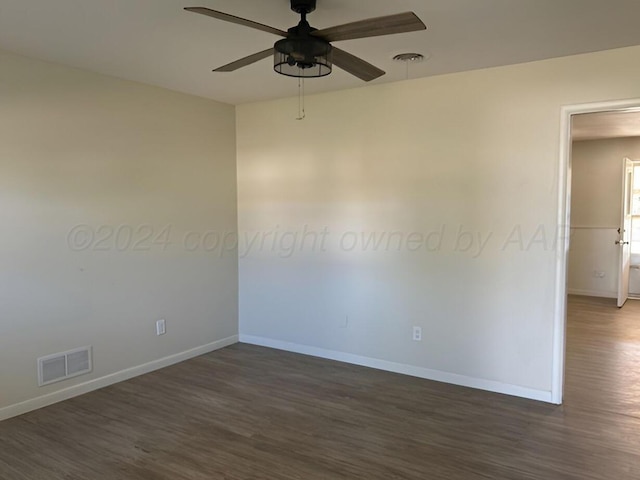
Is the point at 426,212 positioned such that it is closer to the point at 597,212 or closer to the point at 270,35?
the point at 270,35

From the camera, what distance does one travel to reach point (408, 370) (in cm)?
395

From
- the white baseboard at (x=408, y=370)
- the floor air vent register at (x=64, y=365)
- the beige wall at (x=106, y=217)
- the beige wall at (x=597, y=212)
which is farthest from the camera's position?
the beige wall at (x=597, y=212)

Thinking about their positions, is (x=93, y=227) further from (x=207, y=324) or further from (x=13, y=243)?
(x=207, y=324)

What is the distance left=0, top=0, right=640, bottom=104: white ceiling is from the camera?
2.36m

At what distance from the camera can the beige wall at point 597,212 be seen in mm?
7258

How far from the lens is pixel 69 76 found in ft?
11.1

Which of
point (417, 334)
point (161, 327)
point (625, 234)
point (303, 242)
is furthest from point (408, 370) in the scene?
point (625, 234)

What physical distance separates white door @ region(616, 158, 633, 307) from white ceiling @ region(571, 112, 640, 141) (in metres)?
0.46

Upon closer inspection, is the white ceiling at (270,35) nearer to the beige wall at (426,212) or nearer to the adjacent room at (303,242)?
the adjacent room at (303,242)

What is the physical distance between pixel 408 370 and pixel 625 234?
4.68m

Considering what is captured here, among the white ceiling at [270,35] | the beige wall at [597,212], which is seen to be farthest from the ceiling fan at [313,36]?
the beige wall at [597,212]

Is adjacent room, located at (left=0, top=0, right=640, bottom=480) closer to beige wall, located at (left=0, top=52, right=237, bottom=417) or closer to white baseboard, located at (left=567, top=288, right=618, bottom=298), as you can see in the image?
beige wall, located at (left=0, top=52, right=237, bottom=417)

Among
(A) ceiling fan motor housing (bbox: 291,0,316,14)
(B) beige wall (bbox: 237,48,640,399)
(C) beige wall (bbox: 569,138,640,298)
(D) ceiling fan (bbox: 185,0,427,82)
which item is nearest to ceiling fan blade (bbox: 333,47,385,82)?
(D) ceiling fan (bbox: 185,0,427,82)

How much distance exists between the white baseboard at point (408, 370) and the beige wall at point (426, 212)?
2 centimetres
